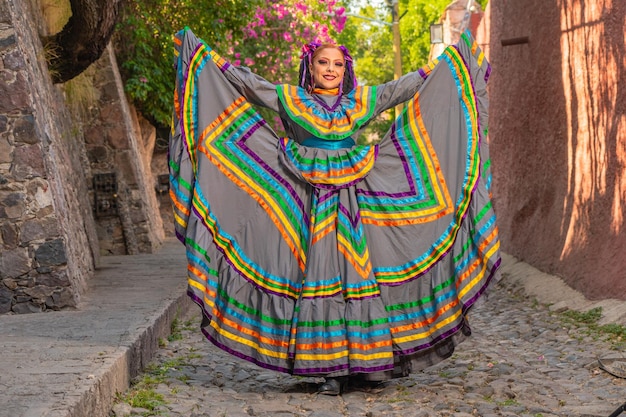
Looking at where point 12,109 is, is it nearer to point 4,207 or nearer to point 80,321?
point 4,207

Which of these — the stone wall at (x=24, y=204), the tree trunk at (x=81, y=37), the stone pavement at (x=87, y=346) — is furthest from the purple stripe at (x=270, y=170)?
the tree trunk at (x=81, y=37)

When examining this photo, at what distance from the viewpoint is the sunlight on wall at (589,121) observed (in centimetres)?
761

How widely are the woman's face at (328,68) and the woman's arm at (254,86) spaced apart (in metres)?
0.26

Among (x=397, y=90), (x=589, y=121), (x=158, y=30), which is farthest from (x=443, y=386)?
(x=158, y=30)

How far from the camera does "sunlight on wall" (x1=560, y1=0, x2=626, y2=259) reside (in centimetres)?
761

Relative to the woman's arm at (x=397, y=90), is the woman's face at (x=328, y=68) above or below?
above

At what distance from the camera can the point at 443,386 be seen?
5195 mm

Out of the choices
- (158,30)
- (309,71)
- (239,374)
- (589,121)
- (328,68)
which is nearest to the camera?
(328,68)

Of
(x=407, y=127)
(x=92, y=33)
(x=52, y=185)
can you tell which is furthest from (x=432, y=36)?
(x=407, y=127)

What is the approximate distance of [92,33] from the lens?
9273 millimetres

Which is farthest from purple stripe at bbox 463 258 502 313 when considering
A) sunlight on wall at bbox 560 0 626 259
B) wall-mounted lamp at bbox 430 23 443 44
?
wall-mounted lamp at bbox 430 23 443 44

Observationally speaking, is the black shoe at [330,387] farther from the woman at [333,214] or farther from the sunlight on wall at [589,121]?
the sunlight on wall at [589,121]

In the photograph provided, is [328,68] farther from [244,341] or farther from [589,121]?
[589,121]

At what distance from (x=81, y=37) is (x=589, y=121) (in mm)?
4627
